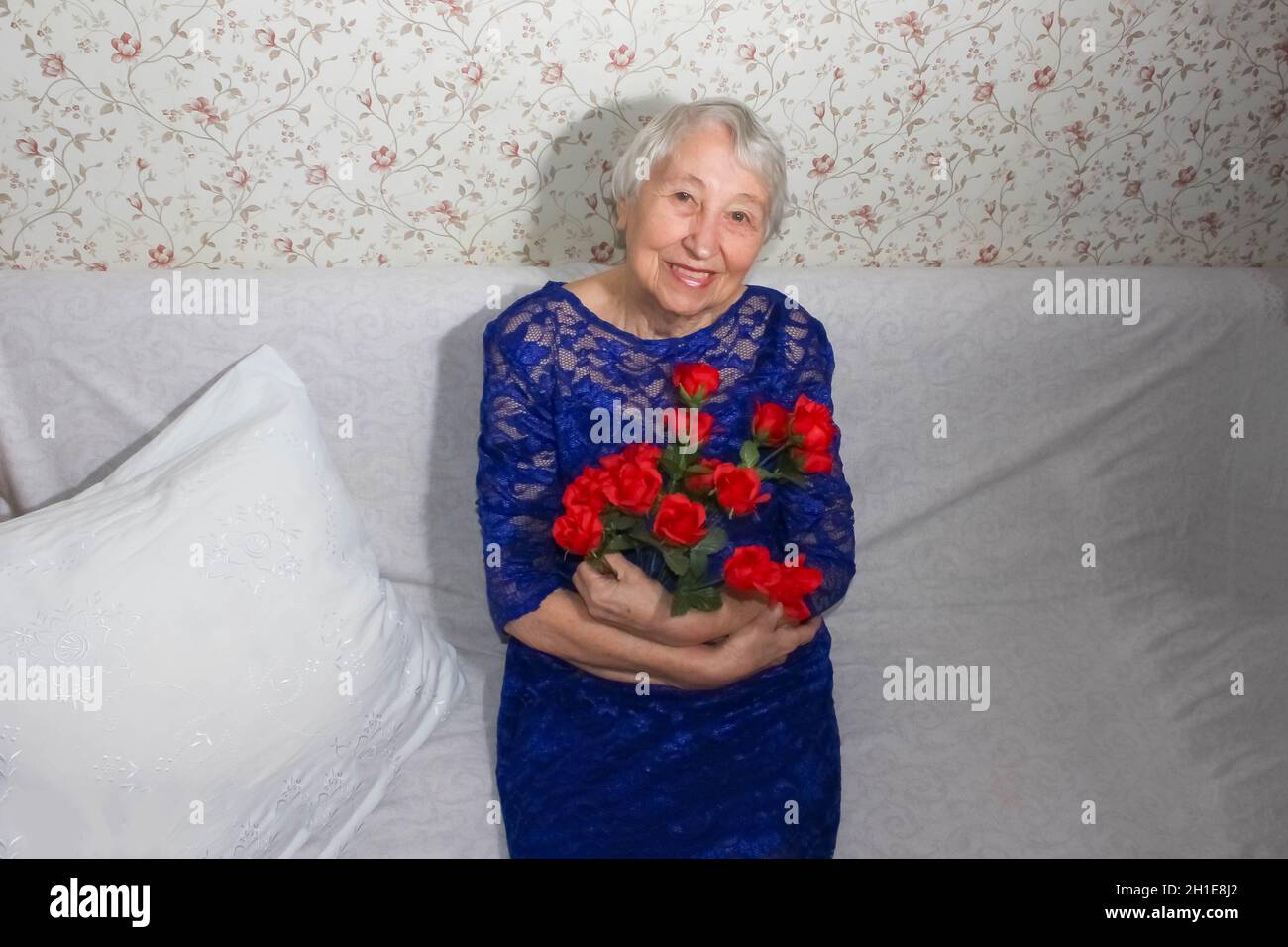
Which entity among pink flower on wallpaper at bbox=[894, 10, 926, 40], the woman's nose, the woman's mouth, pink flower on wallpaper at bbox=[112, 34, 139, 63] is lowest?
the woman's mouth

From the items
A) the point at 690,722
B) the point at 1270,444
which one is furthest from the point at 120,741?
the point at 1270,444

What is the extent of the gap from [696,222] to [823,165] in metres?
0.53

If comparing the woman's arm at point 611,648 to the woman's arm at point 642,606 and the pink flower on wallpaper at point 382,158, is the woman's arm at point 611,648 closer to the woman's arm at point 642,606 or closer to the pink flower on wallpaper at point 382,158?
the woman's arm at point 642,606

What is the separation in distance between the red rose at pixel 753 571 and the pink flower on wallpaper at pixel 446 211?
89 cm

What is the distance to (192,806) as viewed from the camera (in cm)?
130

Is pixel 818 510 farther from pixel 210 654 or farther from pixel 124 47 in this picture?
pixel 124 47

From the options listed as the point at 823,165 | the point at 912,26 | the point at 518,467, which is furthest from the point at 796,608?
the point at 912,26

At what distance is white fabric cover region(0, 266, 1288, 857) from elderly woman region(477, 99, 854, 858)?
165mm

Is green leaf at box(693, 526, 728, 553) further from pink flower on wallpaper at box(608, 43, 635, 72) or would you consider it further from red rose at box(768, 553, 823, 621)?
pink flower on wallpaper at box(608, 43, 635, 72)

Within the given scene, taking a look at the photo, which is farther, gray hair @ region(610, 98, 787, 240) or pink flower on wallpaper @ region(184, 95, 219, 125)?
pink flower on wallpaper @ region(184, 95, 219, 125)

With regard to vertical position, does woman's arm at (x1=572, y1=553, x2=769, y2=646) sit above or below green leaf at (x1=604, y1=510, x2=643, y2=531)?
below

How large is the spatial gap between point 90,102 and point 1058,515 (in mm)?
1816

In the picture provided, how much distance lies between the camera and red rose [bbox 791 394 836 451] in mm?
1398

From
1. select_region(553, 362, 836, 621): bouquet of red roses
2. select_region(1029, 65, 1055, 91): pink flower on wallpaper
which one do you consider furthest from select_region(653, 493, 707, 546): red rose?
select_region(1029, 65, 1055, 91): pink flower on wallpaper
